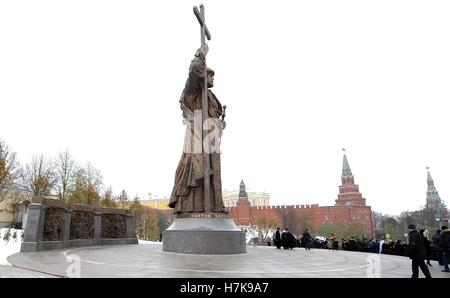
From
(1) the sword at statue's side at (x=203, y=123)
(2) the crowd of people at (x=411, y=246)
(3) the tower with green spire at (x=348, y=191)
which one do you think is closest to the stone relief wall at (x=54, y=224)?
(1) the sword at statue's side at (x=203, y=123)

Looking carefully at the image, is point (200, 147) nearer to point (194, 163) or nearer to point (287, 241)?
point (194, 163)

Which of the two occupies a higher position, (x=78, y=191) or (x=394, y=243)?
(x=78, y=191)

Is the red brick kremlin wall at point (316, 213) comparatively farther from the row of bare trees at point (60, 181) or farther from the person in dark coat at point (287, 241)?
the person in dark coat at point (287, 241)

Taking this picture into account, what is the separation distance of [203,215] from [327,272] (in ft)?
21.3

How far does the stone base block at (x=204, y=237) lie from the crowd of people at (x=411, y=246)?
5.79 m

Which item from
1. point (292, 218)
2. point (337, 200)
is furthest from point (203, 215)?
point (337, 200)

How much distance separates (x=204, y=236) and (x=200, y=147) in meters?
3.97

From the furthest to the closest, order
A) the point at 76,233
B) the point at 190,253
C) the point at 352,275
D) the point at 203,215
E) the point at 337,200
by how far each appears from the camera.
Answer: the point at 337,200, the point at 76,233, the point at 203,215, the point at 190,253, the point at 352,275

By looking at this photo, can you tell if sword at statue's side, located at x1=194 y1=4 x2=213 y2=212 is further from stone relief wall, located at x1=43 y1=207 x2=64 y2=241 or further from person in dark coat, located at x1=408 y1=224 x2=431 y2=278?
person in dark coat, located at x1=408 y1=224 x2=431 y2=278

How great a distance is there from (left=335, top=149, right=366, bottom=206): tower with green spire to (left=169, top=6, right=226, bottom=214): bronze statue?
111423mm

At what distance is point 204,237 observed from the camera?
12.6 m
